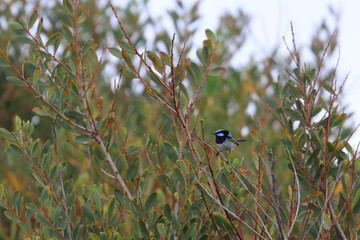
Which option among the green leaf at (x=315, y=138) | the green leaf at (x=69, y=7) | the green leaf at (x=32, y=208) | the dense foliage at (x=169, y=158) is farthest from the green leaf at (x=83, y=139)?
the green leaf at (x=315, y=138)

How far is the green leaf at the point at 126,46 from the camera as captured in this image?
10.5 feet

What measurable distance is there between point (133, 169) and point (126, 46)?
699 millimetres

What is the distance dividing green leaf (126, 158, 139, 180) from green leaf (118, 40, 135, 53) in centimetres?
62

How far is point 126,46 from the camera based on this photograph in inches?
127

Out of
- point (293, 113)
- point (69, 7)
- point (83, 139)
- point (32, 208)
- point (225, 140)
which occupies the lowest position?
point (32, 208)

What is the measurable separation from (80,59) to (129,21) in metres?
4.49

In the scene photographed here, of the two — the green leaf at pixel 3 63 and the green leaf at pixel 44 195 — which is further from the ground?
the green leaf at pixel 3 63

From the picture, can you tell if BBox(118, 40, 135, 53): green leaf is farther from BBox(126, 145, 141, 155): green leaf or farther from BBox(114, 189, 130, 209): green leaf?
BBox(114, 189, 130, 209): green leaf

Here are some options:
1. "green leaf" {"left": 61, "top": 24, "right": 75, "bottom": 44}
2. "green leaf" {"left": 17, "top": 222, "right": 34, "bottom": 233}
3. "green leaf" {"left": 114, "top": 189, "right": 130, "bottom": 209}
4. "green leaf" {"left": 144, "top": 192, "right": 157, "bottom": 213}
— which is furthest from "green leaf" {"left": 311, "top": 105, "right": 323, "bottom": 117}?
"green leaf" {"left": 17, "top": 222, "right": 34, "bottom": 233}

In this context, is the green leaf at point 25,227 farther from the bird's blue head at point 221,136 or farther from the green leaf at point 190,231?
the bird's blue head at point 221,136

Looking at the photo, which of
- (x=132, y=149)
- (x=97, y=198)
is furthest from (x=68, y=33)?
(x=97, y=198)

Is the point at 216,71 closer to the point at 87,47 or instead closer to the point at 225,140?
the point at 225,140

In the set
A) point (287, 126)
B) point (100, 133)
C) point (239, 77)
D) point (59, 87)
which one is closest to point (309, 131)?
point (287, 126)

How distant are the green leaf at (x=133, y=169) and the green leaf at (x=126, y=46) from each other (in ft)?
2.04
